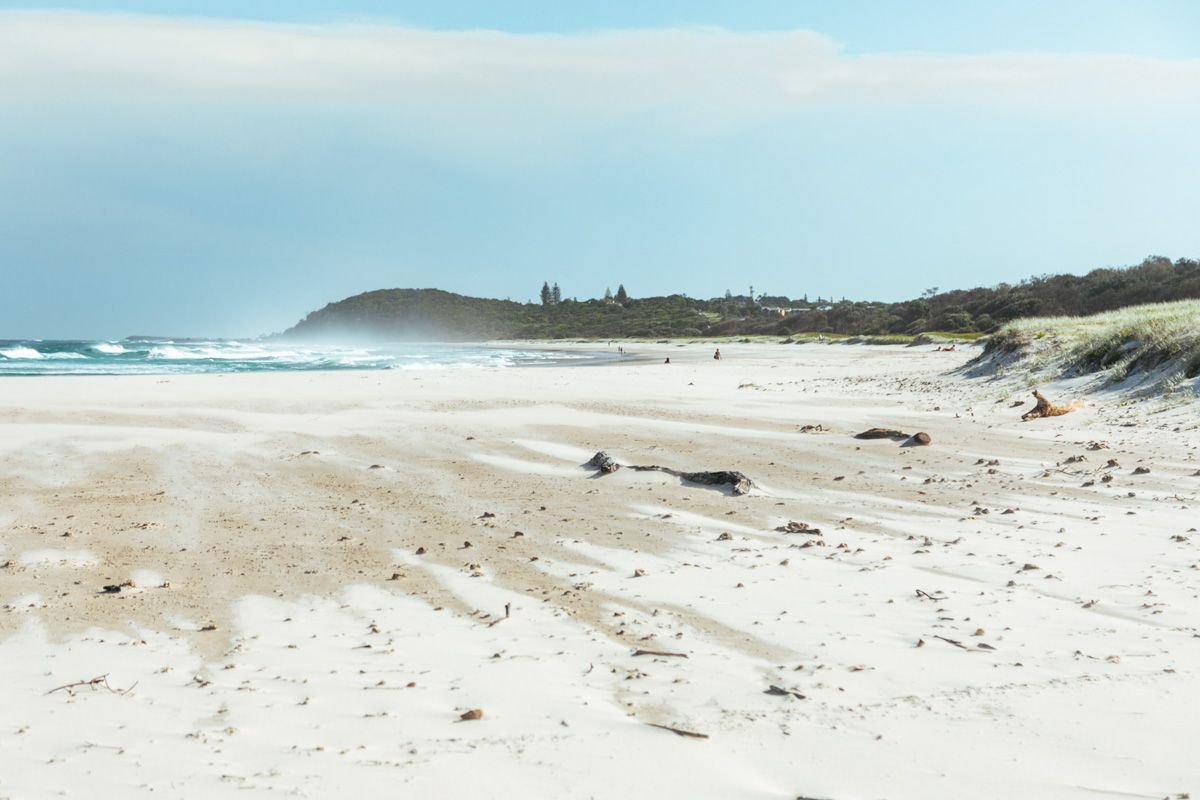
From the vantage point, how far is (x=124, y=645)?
455 centimetres

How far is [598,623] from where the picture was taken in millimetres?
4914

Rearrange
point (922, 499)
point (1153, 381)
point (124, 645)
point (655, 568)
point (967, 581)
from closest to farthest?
1. point (124, 645)
2. point (967, 581)
3. point (655, 568)
4. point (922, 499)
5. point (1153, 381)

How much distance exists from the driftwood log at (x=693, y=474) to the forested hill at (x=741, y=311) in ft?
151

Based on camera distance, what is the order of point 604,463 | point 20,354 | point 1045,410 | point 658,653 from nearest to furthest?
point 658,653 → point 604,463 → point 1045,410 → point 20,354

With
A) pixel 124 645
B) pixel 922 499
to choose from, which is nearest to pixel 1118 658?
pixel 922 499

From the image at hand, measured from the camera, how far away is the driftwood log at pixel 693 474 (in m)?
8.57

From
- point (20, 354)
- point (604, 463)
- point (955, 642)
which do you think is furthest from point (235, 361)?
point (955, 642)

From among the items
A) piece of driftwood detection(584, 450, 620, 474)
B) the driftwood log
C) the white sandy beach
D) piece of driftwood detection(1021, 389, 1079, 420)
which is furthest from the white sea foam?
piece of driftwood detection(1021, 389, 1079, 420)

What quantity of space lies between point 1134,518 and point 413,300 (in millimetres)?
180063

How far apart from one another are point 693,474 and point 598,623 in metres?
4.26

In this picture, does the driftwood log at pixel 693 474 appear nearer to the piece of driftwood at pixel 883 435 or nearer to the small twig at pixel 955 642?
the piece of driftwood at pixel 883 435

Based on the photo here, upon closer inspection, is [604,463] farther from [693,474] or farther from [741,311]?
[741,311]

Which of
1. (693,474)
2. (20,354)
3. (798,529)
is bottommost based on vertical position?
(798,529)

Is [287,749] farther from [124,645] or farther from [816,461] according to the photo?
[816,461]
